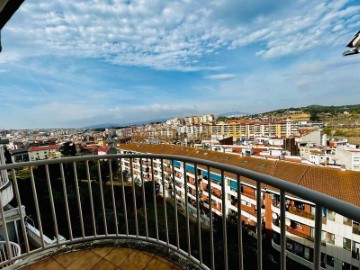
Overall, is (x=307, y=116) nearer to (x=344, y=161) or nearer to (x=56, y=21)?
(x=344, y=161)

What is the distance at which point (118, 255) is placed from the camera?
197 cm

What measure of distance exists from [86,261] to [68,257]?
0.21m

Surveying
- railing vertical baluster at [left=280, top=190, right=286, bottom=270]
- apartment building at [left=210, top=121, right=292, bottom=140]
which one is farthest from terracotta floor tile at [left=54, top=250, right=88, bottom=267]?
apartment building at [left=210, top=121, right=292, bottom=140]

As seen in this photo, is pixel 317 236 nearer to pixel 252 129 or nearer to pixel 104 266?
pixel 104 266

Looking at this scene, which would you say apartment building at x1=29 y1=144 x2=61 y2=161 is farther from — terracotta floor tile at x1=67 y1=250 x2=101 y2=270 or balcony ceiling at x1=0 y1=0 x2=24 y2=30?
terracotta floor tile at x1=67 y1=250 x2=101 y2=270

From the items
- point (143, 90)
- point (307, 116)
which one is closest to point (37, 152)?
point (143, 90)

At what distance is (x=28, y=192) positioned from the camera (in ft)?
33.2

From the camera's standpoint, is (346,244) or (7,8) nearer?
(7,8)

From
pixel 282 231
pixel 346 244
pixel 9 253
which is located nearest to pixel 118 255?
pixel 9 253

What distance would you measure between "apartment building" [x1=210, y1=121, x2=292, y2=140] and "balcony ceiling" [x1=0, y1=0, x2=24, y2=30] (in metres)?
67.4

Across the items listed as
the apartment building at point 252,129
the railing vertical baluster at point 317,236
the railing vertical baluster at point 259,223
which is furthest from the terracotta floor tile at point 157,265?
the apartment building at point 252,129

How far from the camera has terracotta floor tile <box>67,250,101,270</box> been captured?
72.1 inches

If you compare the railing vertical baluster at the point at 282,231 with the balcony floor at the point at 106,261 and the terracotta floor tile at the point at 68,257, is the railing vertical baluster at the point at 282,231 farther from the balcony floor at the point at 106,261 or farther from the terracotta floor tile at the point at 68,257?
the terracotta floor tile at the point at 68,257

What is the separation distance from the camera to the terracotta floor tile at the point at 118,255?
189 centimetres
